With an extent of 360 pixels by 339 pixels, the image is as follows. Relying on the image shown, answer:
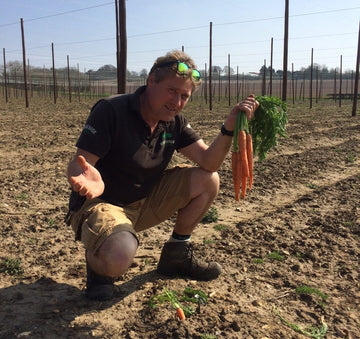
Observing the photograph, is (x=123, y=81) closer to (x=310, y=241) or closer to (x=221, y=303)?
(x=310, y=241)

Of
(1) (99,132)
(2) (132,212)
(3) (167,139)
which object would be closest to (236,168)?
(3) (167,139)

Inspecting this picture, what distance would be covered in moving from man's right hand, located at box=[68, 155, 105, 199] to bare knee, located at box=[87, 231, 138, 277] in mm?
287

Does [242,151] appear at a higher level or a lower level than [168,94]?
lower

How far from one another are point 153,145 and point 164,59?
54 cm

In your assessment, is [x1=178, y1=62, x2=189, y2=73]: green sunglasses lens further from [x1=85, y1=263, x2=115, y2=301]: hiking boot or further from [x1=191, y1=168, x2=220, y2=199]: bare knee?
[x1=85, y1=263, x2=115, y2=301]: hiking boot

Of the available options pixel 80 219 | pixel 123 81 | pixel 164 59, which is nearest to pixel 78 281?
pixel 80 219

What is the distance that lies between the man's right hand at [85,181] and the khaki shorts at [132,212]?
0.28m

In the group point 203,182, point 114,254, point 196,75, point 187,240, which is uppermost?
point 196,75

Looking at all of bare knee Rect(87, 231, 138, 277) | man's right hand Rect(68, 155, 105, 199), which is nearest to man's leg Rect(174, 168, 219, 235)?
bare knee Rect(87, 231, 138, 277)

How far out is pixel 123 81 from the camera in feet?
35.7

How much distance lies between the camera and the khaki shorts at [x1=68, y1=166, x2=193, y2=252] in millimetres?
2240

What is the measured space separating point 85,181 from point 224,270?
1452mm

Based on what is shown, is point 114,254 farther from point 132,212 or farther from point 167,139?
point 167,139

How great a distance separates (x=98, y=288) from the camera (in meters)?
2.52
